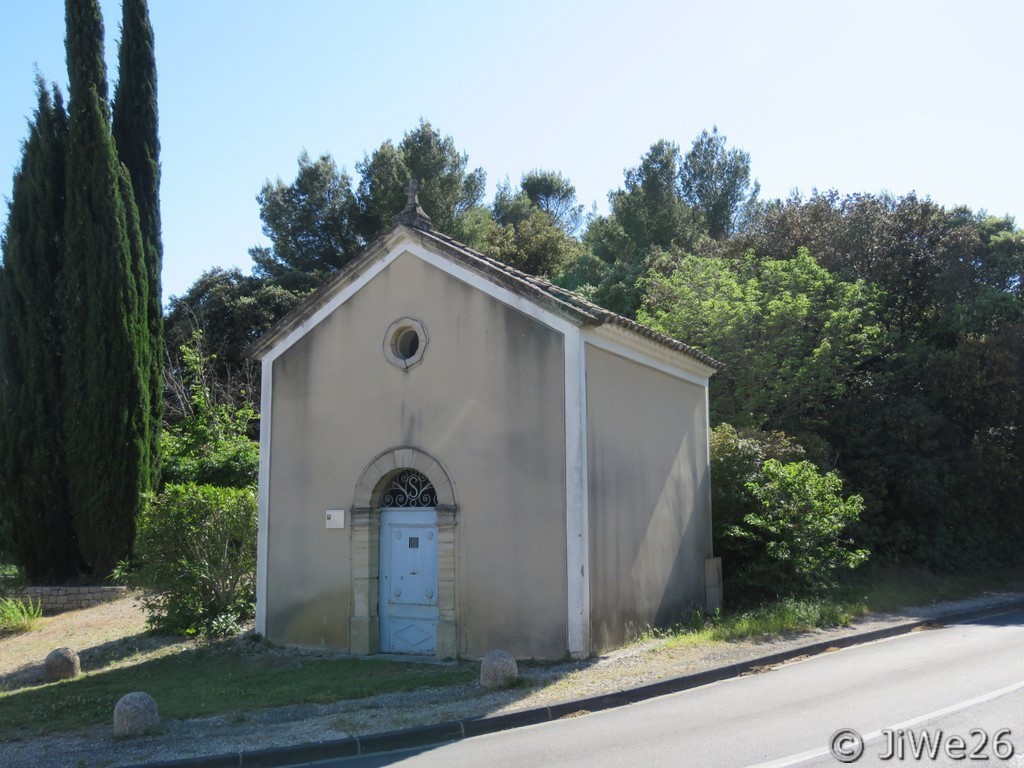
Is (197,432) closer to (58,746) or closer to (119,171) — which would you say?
(119,171)

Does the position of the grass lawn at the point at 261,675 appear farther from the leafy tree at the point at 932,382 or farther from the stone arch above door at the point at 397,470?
the leafy tree at the point at 932,382

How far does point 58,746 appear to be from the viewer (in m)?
7.77

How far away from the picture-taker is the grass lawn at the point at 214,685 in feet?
29.6

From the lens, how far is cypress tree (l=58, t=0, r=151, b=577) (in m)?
17.7

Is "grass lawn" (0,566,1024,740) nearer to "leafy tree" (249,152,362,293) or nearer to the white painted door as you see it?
the white painted door

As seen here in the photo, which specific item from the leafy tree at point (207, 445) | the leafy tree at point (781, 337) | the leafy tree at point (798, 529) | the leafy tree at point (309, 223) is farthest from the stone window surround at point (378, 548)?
the leafy tree at point (309, 223)

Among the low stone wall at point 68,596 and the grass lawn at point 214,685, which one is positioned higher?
the low stone wall at point 68,596

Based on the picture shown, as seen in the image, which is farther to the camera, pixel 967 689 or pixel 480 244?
pixel 480 244

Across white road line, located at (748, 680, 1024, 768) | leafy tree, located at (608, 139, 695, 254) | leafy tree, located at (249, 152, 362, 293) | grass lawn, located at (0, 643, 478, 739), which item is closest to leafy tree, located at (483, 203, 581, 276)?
leafy tree, located at (608, 139, 695, 254)

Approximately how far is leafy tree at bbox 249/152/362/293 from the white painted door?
22920 millimetres

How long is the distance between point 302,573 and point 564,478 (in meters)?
4.50

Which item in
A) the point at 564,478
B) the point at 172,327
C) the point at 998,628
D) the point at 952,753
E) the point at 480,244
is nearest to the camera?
the point at 952,753

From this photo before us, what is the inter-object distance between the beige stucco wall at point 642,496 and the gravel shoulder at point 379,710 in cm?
75

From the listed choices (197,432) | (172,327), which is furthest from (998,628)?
(172,327)
